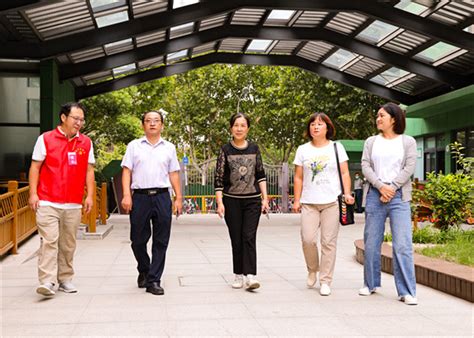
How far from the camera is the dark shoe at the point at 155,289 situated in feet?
20.3

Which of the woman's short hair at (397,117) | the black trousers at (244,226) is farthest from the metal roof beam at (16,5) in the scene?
the woman's short hair at (397,117)

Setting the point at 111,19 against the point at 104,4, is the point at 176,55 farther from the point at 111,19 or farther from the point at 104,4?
the point at 104,4

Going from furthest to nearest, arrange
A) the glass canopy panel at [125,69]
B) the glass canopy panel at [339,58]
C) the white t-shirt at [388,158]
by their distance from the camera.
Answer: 1. the glass canopy panel at [125,69]
2. the glass canopy panel at [339,58]
3. the white t-shirt at [388,158]

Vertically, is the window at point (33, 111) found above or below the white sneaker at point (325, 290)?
Answer: above

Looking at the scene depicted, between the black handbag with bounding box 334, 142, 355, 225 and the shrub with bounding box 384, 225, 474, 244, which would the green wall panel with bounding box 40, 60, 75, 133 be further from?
the black handbag with bounding box 334, 142, 355, 225

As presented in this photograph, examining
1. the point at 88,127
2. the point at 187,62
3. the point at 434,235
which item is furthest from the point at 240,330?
the point at 88,127

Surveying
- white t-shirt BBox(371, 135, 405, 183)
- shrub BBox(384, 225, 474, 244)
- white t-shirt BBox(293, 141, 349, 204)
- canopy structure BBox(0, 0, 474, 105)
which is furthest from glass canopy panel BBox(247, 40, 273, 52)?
white t-shirt BBox(371, 135, 405, 183)

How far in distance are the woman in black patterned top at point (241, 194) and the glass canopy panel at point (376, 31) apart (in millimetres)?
12245

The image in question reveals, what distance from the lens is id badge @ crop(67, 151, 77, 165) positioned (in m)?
6.20

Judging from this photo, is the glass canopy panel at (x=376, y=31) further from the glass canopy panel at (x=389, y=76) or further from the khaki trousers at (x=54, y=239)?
the khaki trousers at (x=54, y=239)

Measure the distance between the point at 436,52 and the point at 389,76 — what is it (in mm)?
3596

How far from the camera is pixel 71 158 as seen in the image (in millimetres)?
6219

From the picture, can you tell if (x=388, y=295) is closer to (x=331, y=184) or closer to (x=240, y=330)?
(x=331, y=184)

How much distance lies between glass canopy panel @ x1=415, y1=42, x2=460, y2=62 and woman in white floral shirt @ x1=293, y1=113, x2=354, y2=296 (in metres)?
13.0
